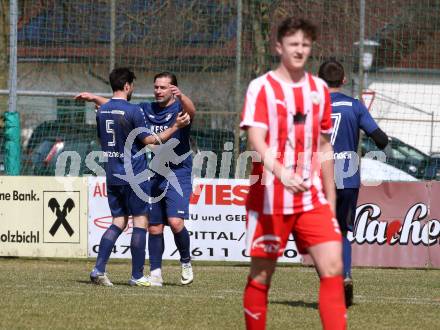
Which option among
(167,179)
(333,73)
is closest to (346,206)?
(333,73)

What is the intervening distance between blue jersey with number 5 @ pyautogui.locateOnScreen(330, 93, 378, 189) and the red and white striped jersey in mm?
2990

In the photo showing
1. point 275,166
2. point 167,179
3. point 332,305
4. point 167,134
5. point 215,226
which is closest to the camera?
point 275,166

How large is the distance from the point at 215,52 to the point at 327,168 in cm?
906

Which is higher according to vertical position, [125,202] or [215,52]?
[215,52]

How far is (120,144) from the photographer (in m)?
10.7

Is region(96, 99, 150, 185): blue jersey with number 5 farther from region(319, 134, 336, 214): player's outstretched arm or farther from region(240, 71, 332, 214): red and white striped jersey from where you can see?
region(240, 71, 332, 214): red and white striped jersey

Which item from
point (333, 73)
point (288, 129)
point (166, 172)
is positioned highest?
point (333, 73)

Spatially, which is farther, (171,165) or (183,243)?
(183,243)

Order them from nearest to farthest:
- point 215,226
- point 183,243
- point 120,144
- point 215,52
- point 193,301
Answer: point 193,301 < point 120,144 < point 183,243 < point 215,226 < point 215,52

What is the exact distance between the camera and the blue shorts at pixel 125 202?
10.7 metres

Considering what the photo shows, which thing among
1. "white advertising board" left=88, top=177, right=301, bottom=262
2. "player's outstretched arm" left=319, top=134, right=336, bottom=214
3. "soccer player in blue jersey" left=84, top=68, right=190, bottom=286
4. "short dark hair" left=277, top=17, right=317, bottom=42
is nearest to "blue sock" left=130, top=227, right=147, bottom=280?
"soccer player in blue jersey" left=84, top=68, right=190, bottom=286

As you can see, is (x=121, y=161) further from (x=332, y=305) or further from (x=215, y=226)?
(x=332, y=305)

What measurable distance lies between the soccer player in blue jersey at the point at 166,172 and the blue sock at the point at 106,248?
38 centimetres

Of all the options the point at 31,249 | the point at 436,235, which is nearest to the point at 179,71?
the point at 31,249
